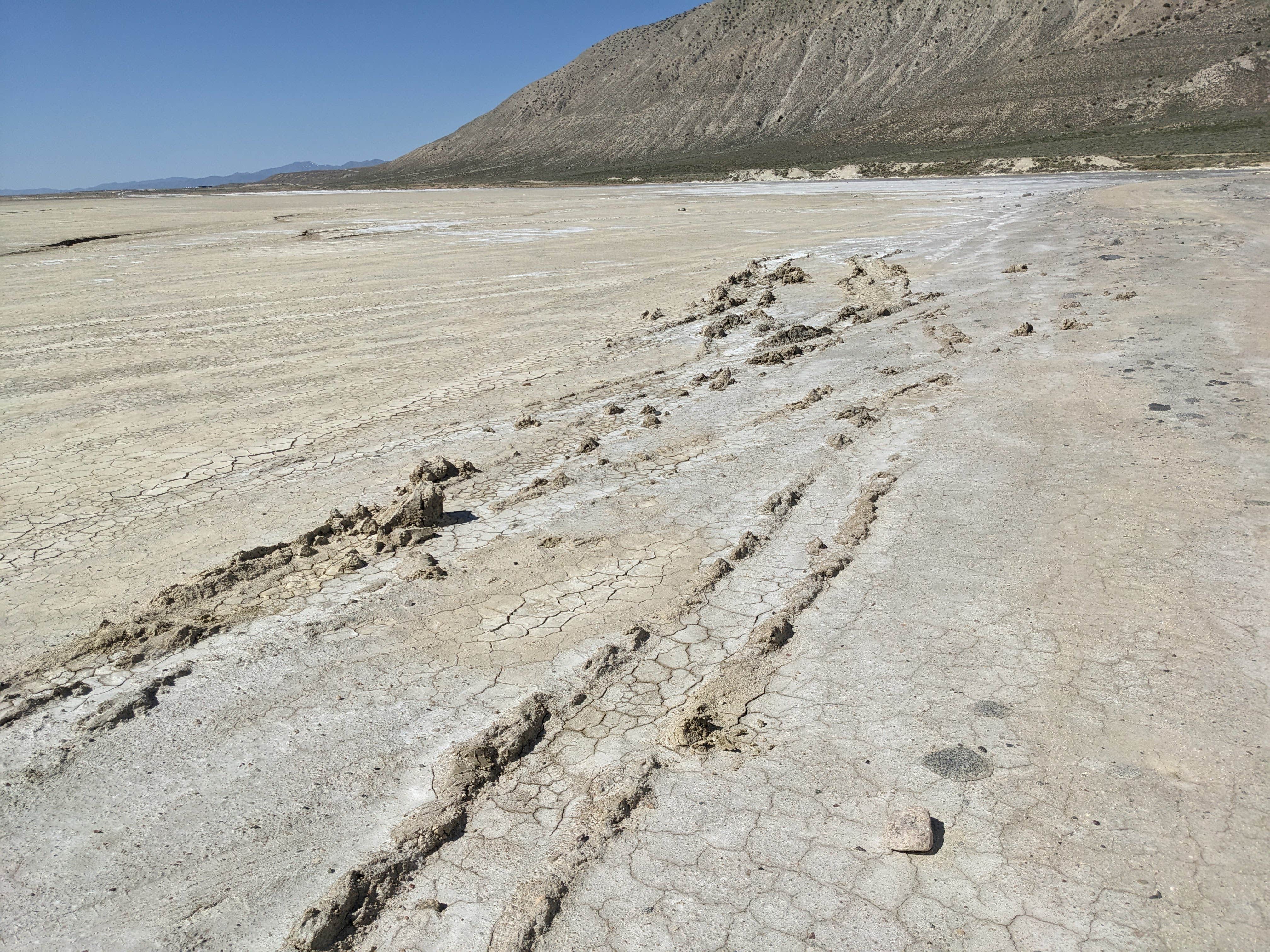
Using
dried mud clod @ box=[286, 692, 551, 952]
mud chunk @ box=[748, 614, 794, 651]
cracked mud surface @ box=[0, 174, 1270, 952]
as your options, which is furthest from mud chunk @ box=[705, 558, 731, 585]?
dried mud clod @ box=[286, 692, 551, 952]

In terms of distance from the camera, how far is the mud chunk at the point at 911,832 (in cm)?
283

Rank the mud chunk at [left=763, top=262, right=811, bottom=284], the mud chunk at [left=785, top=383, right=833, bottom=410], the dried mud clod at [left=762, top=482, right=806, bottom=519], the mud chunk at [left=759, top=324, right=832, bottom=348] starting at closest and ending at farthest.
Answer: the dried mud clod at [left=762, top=482, right=806, bottom=519]
the mud chunk at [left=785, top=383, right=833, bottom=410]
the mud chunk at [left=759, top=324, right=832, bottom=348]
the mud chunk at [left=763, top=262, right=811, bottom=284]

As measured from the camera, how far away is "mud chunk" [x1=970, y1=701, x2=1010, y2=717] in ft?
11.5

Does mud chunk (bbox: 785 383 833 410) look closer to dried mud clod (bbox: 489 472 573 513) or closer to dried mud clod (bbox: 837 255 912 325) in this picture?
dried mud clod (bbox: 489 472 573 513)

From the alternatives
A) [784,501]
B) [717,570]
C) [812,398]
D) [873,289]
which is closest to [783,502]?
[784,501]

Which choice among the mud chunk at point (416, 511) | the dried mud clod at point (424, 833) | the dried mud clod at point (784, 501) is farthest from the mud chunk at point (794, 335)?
the dried mud clod at point (424, 833)

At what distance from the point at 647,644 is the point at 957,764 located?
1.45 m

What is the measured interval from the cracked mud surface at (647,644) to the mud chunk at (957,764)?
2 centimetres

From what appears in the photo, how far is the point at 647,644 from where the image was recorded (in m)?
4.12

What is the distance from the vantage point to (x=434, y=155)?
17112 cm

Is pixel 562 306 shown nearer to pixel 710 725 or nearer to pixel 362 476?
pixel 362 476

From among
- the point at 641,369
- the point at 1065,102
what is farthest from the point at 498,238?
the point at 1065,102

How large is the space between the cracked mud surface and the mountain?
52.5 metres

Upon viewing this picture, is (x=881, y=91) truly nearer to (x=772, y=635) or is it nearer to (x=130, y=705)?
(x=772, y=635)
